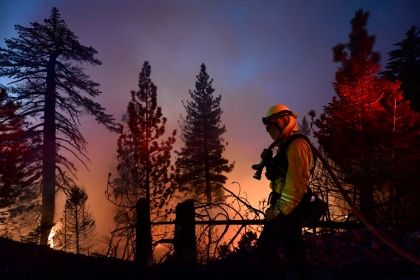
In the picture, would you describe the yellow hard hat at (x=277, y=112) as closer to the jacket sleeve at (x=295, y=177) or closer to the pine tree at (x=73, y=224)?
the jacket sleeve at (x=295, y=177)

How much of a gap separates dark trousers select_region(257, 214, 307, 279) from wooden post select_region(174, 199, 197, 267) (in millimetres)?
1603

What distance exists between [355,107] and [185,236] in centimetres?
1076

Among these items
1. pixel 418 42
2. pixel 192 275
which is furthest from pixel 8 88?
pixel 418 42

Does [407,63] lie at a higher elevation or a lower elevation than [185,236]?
higher

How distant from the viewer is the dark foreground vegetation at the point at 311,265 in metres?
3.17

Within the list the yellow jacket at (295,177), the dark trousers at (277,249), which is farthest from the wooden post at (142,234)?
the yellow jacket at (295,177)

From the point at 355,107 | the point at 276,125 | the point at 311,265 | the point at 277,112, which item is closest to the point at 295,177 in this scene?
the point at 276,125

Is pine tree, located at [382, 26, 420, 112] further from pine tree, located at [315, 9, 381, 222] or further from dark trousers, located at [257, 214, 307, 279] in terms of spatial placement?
dark trousers, located at [257, 214, 307, 279]

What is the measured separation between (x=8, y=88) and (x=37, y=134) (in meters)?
3.09

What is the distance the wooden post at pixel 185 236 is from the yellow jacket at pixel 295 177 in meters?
2.02

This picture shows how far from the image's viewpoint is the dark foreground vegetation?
3.17 m

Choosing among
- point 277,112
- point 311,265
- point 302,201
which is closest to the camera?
point 302,201

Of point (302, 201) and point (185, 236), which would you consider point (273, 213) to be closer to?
point (302, 201)

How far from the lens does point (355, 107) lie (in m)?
10.9
